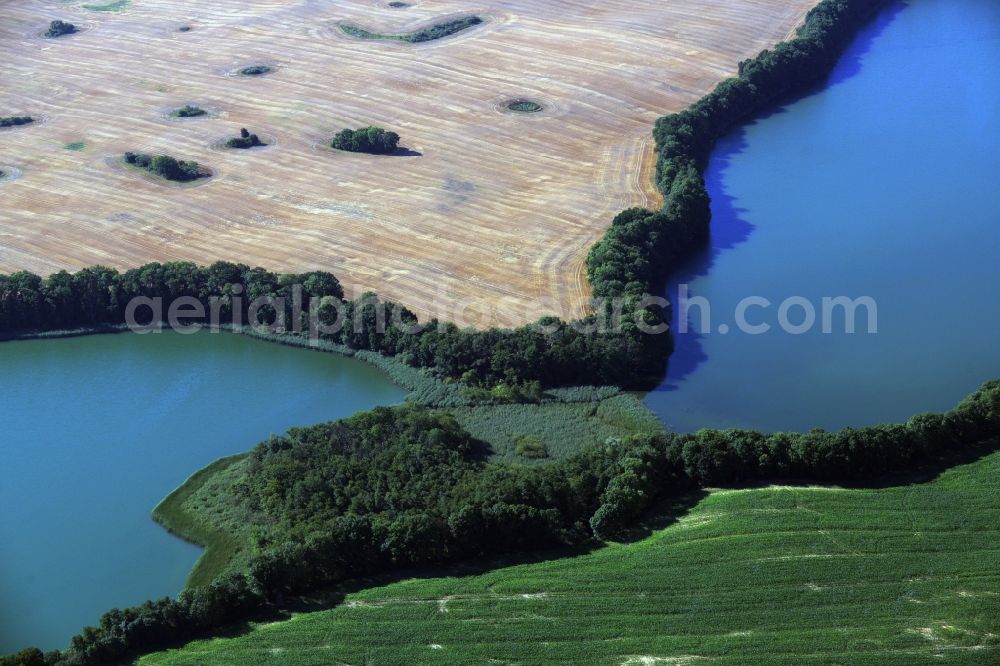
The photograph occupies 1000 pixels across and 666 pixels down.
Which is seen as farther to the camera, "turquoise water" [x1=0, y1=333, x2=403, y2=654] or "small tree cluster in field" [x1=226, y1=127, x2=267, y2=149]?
"small tree cluster in field" [x1=226, y1=127, x2=267, y2=149]

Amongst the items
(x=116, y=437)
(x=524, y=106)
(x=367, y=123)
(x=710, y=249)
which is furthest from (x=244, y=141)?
(x=710, y=249)

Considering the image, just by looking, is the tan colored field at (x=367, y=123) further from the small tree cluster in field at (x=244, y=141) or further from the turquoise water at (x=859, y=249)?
the turquoise water at (x=859, y=249)

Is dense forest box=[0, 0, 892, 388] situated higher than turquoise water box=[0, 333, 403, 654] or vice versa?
dense forest box=[0, 0, 892, 388]

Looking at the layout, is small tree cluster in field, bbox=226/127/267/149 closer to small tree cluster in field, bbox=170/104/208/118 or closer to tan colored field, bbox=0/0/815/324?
tan colored field, bbox=0/0/815/324

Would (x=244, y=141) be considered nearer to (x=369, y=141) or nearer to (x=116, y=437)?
(x=369, y=141)

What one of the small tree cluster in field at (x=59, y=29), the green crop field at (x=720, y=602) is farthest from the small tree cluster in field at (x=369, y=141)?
the green crop field at (x=720, y=602)

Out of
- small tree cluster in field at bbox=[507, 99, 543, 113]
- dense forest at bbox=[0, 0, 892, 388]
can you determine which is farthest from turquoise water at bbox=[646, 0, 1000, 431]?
small tree cluster in field at bbox=[507, 99, 543, 113]

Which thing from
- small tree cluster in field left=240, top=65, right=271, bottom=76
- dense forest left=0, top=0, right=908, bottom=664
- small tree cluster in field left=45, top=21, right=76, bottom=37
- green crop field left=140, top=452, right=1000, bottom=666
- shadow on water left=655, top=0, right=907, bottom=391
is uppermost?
small tree cluster in field left=45, top=21, right=76, bottom=37
